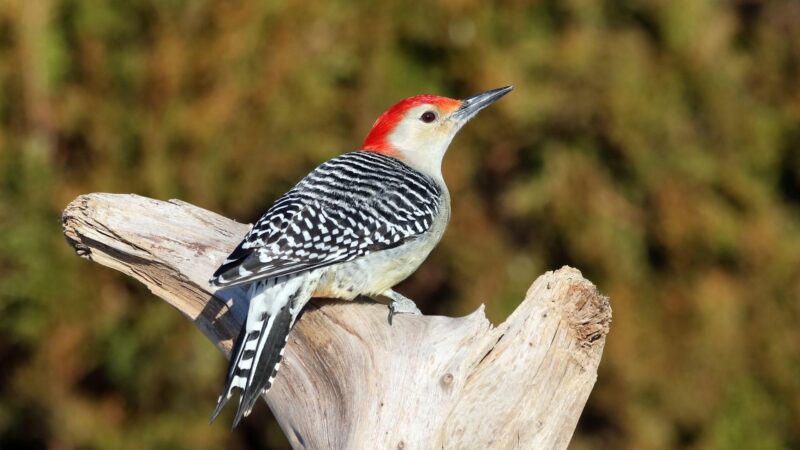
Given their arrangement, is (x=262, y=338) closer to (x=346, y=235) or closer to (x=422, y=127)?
(x=346, y=235)

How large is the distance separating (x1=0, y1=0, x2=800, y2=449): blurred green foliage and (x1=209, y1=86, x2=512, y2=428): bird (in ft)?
4.18

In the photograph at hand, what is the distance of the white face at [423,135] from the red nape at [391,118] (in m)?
0.02

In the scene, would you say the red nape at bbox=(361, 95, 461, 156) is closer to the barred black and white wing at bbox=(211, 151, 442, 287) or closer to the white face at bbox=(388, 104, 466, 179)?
the white face at bbox=(388, 104, 466, 179)

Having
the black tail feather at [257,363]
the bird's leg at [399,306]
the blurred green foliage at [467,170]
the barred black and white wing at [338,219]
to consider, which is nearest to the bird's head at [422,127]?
the barred black and white wing at [338,219]

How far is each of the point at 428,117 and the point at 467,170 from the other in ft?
4.82

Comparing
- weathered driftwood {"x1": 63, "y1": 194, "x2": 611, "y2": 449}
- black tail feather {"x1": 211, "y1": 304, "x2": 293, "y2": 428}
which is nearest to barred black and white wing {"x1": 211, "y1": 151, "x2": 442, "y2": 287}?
black tail feather {"x1": 211, "y1": 304, "x2": 293, "y2": 428}

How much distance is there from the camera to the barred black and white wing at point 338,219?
4520mm

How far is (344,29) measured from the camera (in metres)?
7.54

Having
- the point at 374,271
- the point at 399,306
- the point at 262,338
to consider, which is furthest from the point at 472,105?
the point at 262,338

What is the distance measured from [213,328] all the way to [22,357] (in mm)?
2379

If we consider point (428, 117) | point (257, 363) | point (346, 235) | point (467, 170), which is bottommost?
point (467, 170)

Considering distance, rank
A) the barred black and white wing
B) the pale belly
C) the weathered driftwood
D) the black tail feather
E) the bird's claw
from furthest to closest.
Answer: the pale belly → the bird's claw → the barred black and white wing → the black tail feather → the weathered driftwood

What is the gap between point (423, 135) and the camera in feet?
20.3

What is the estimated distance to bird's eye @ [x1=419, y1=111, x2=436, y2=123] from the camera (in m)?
6.14
